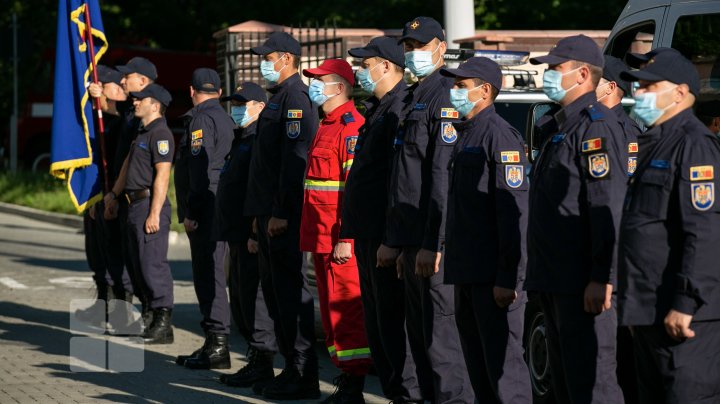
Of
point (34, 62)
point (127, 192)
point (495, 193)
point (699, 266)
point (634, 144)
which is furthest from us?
point (34, 62)

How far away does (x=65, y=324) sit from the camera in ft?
38.2

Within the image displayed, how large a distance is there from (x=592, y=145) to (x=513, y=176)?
2.24 ft

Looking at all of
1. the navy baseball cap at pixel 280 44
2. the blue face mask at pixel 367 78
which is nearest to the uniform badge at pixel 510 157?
the blue face mask at pixel 367 78

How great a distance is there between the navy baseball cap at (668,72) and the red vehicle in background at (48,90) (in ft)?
85.2

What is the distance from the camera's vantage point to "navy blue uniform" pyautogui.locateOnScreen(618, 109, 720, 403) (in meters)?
4.89

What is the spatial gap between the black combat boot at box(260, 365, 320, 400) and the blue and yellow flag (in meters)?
3.95

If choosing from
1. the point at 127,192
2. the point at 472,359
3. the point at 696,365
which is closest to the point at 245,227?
the point at 127,192

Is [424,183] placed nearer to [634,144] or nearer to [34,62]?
[634,144]

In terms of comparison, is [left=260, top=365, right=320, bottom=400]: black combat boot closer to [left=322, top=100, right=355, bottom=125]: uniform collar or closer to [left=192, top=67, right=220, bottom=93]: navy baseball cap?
[left=322, top=100, right=355, bottom=125]: uniform collar

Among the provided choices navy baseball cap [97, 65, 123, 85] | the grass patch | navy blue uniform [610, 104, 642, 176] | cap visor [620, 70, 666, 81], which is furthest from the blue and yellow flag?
the grass patch

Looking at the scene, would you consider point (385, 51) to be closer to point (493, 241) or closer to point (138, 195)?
point (493, 241)

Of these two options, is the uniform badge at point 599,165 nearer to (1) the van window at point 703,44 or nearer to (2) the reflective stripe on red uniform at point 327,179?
(1) the van window at point 703,44

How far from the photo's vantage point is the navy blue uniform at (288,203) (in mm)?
8195

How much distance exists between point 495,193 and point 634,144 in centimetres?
96
